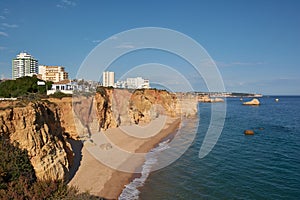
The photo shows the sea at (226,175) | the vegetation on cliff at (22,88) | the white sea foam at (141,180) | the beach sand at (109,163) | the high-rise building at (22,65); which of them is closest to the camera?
the white sea foam at (141,180)

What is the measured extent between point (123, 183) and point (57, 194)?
734cm

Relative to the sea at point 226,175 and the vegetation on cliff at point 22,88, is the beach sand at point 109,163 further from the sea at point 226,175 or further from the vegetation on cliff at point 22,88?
the vegetation on cliff at point 22,88

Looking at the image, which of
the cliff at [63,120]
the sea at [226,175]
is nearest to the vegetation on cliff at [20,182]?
the cliff at [63,120]

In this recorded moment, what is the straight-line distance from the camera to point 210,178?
17.6 m

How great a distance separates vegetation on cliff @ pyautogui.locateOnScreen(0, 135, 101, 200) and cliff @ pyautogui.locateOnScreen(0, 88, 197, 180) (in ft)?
2.11

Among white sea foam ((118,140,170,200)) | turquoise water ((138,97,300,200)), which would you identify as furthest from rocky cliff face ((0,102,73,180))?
turquoise water ((138,97,300,200))

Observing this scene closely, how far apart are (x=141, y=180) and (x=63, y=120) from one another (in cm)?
998

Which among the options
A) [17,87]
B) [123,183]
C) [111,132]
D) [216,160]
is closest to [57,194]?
[123,183]

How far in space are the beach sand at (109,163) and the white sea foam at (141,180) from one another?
38cm

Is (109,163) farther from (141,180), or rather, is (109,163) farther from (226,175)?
(226,175)

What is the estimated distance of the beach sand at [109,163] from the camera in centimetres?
1517

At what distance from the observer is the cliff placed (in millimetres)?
12023

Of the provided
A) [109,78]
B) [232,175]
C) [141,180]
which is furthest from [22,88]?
[109,78]

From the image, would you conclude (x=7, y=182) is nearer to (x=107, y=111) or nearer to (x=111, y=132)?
(x=111, y=132)
